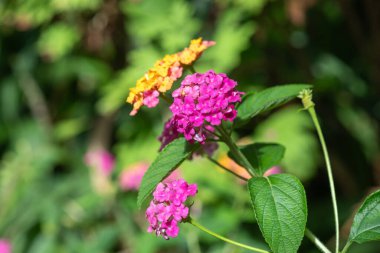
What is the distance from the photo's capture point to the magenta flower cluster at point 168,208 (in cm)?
94

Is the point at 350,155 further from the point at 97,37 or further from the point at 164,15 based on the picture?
the point at 97,37

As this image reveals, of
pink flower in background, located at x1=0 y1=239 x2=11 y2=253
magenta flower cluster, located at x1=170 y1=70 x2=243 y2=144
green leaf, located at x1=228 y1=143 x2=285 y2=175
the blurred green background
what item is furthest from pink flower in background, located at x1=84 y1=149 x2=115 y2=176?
magenta flower cluster, located at x1=170 y1=70 x2=243 y2=144

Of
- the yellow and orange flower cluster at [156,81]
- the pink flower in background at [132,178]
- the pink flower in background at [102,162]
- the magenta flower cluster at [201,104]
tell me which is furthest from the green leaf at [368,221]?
the pink flower in background at [102,162]

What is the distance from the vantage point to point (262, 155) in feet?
3.49

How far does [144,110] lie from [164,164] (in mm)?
2066

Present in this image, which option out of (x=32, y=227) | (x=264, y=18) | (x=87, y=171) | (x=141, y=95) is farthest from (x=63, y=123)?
(x=141, y=95)

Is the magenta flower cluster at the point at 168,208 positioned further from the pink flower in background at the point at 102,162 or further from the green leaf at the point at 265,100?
the pink flower in background at the point at 102,162

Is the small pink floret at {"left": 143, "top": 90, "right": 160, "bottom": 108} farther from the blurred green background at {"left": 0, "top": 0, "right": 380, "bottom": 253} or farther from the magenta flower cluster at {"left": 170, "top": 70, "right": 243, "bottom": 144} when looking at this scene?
the blurred green background at {"left": 0, "top": 0, "right": 380, "bottom": 253}

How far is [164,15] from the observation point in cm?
280

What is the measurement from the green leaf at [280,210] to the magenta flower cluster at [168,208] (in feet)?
0.34

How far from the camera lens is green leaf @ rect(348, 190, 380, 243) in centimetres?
91

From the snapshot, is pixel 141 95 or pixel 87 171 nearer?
pixel 141 95

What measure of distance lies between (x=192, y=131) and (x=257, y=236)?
1.31 meters

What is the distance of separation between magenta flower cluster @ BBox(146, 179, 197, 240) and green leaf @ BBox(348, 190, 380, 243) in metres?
0.24
